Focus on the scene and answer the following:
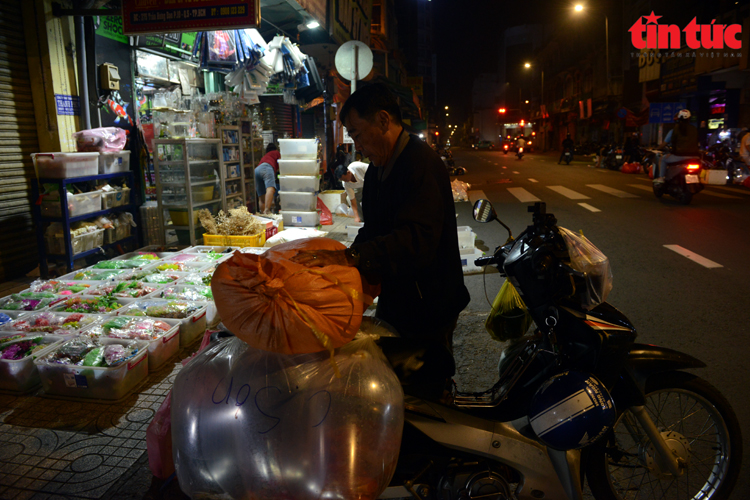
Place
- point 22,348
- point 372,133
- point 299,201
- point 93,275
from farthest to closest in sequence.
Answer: point 299,201
point 93,275
point 22,348
point 372,133

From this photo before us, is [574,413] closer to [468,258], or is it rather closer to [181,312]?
[181,312]

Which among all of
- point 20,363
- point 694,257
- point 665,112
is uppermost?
point 665,112

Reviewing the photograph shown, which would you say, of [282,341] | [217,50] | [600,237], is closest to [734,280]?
[600,237]

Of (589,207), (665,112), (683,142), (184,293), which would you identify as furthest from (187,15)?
(665,112)

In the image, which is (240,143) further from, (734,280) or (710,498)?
(710,498)

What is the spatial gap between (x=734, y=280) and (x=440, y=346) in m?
5.74

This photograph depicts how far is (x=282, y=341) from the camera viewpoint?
1777 millimetres

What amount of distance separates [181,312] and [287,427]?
367 cm

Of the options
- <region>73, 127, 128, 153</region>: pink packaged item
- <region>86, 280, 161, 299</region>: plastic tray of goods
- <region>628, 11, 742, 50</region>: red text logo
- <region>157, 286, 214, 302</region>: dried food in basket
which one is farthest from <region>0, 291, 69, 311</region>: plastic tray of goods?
<region>628, 11, 742, 50</region>: red text logo

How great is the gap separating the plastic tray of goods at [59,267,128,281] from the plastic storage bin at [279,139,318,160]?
5.15 meters

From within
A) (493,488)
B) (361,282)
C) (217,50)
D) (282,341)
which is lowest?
(493,488)

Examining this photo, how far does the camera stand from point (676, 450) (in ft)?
7.88

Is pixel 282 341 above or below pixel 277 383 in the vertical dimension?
above

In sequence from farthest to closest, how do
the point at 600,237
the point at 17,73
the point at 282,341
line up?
the point at 600,237 → the point at 17,73 → the point at 282,341
